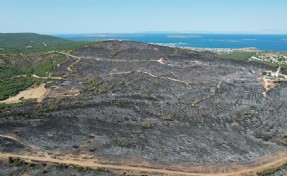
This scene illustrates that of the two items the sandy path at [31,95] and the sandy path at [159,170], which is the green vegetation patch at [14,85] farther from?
the sandy path at [159,170]

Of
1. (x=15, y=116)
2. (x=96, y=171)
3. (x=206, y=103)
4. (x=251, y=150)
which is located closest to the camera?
(x=96, y=171)

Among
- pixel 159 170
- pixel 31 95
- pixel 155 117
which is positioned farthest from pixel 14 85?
pixel 159 170

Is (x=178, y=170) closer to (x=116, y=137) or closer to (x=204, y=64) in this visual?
(x=116, y=137)

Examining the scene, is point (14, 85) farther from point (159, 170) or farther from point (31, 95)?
point (159, 170)

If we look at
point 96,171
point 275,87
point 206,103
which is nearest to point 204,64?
point 275,87

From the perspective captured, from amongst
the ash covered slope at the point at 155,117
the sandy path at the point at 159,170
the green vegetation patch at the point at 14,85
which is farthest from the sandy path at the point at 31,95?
the sandy path at the point at 159,170

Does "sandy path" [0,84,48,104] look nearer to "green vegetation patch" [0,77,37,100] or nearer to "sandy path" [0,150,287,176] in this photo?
"green vegetation patch" [0,77,37,100]
